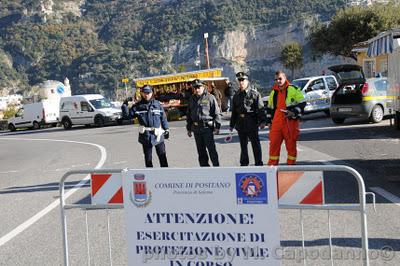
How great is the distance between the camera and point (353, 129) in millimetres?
18031

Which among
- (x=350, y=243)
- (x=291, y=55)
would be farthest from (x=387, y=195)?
(x=291, y=55)

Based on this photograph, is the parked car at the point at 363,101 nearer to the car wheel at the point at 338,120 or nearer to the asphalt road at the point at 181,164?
the car wheel at the point at 338,120

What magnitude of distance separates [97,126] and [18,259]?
97.5ft

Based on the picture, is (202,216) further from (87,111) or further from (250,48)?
(250,48)

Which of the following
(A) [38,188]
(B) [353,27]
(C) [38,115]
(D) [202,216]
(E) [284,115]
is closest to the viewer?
(D) [202,216]

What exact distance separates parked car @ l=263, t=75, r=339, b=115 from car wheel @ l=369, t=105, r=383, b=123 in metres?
4.95

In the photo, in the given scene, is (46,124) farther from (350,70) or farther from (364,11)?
(364,11)

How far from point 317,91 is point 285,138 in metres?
15.7

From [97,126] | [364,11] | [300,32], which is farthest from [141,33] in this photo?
[97,126]

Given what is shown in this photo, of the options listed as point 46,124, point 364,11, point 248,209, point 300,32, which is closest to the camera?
point 248,209

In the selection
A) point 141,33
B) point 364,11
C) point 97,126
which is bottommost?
point 97,126

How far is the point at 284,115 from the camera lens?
30.5ft

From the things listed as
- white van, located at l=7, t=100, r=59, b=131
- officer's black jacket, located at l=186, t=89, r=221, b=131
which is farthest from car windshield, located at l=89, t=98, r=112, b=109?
officer's black jacket, located at l=186, t=89, r=221, b=131

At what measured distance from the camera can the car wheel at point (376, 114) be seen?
1923cm
